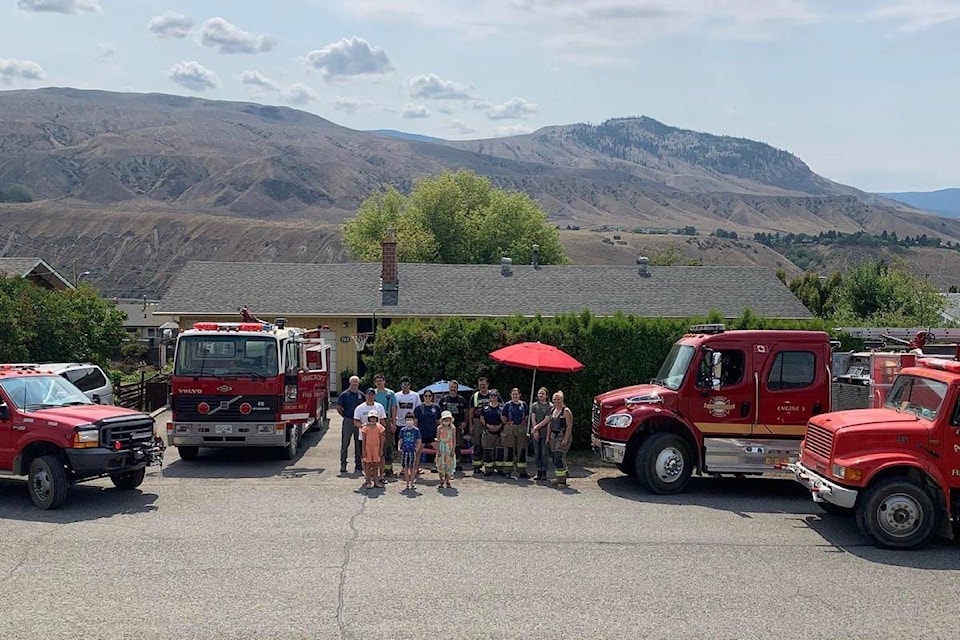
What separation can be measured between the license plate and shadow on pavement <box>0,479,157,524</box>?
6.98 metres

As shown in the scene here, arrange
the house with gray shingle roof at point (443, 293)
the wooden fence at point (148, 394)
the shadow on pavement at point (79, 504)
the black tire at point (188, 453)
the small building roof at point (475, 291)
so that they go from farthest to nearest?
the small building roof at point (475, 291)
the house with gray shingle roof at point (443, 293)
the wooden fence at point (148, 394)
the black tire at point (188, 453)
the shadow on pavement at point (79, 504)

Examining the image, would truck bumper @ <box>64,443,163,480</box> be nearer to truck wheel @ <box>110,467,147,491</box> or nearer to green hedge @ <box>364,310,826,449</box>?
truck wheel @ <box>110,467,147,491</box>

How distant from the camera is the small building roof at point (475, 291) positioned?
101ft

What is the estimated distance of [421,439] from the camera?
51.1 ft

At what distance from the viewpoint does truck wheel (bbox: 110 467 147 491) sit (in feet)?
47.3

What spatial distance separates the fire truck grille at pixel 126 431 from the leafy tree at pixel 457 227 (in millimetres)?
36650

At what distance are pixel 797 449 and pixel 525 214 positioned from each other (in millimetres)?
40637

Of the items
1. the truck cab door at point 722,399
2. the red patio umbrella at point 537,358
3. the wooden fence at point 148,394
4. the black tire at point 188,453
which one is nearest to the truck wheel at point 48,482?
the black tire at point 188,453

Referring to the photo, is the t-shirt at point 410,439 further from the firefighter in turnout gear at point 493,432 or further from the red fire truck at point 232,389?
the red fire truck at point 232,389

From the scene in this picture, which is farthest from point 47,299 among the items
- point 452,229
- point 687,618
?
point 452,229

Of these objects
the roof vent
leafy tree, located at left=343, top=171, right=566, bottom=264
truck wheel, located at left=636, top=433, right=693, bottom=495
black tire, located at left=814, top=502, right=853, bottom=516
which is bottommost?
black tire, located at left=814, top=502, right=853, bottom=516

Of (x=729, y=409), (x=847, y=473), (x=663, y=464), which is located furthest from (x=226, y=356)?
(x=847, y=473)

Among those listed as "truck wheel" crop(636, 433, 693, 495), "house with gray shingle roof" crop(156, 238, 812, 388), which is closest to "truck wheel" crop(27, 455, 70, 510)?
"truck wheel" crop(636, 433, 693, 495)

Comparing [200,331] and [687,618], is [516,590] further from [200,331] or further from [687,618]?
[200,331]
